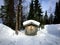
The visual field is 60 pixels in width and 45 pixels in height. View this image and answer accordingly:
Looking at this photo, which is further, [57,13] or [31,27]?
[57,13]

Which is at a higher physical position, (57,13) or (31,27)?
(31,27)

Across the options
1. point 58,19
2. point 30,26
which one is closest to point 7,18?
point 30,26

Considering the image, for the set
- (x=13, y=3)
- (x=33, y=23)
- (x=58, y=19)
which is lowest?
(x=58, y=19)

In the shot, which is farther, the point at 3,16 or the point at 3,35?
the point at 3,16

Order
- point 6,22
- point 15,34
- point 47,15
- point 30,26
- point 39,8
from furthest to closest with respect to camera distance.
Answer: point 47,15 → point 39,8 → point 6,22 → point 30,26 → point 15,34

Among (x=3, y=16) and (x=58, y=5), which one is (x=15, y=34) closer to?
(x=3, y=16)

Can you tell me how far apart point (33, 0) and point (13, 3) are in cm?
877

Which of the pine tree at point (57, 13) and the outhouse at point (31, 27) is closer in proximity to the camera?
the outhouse at point (31, 27)

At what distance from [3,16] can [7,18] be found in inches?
49.9

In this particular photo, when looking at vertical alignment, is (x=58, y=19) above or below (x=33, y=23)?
below

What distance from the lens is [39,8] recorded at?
34.8 metres

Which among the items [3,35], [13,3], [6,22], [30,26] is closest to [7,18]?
[6,22]

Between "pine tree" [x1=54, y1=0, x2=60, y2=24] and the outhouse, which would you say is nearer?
the outhouse

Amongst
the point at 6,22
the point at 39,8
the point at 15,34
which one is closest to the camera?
the point at 15,34
